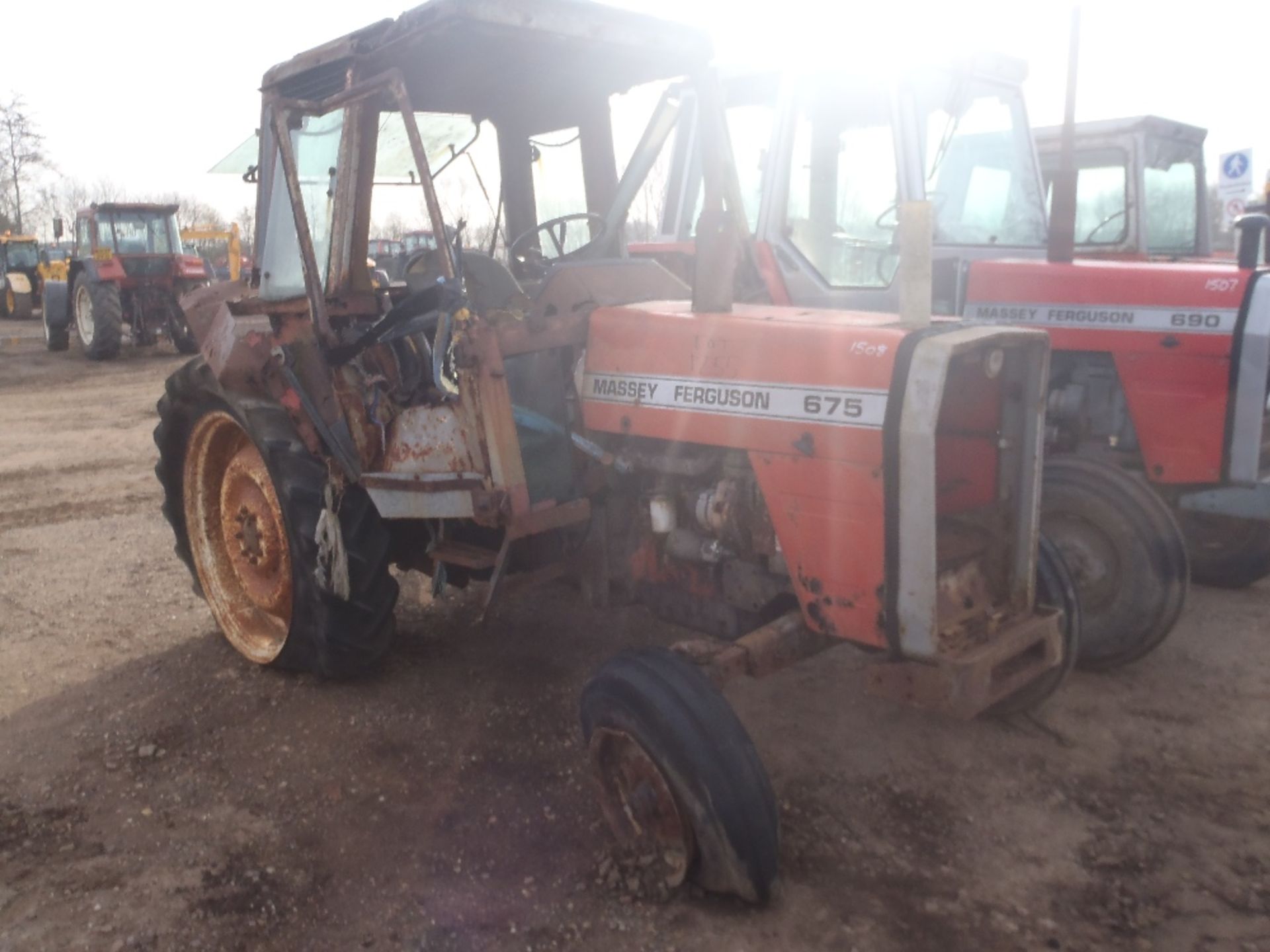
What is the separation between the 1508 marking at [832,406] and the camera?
2543mm

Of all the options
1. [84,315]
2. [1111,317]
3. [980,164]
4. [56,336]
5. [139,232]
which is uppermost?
[139,232]

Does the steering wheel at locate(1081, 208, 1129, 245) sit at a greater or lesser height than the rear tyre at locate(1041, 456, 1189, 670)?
greater

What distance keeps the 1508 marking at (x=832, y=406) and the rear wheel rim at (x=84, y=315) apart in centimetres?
1569

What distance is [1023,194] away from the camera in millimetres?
5219

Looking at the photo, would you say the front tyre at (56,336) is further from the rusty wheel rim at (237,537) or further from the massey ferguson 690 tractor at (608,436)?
the massey ferguson 690 tractor at (608,436)

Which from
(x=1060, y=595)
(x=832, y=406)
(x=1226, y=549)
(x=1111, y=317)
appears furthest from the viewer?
(x=1226, y=549)

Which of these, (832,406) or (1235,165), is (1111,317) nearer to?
(832,406)

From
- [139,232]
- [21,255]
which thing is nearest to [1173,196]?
[139,232]

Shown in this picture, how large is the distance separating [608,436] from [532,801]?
43.8 inches

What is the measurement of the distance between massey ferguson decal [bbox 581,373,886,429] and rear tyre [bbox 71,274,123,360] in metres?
14.3

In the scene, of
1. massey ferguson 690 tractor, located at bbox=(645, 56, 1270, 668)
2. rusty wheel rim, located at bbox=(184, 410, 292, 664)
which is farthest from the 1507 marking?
rusty wheel rim, located at bbox=(184, 410, 292, 664)

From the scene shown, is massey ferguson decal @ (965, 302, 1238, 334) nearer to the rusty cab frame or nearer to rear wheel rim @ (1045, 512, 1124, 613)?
rear wheel rim @ (1045, 512, 1124, 613)

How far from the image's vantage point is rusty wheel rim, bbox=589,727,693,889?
2.55 metres

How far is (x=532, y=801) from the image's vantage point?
10.3 feet
